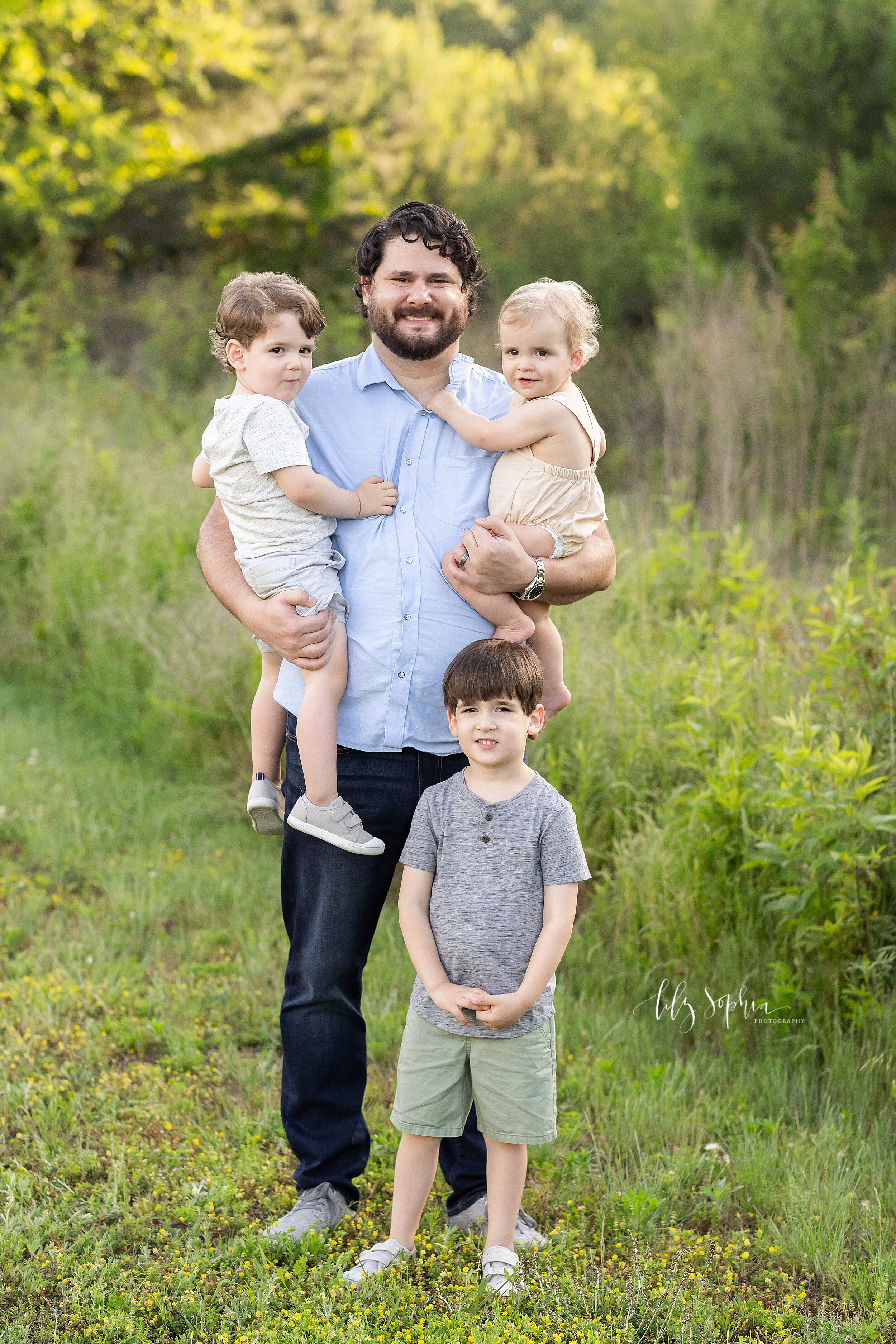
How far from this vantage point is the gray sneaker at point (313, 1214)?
2.72 m

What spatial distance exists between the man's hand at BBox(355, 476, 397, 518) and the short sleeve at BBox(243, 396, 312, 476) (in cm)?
14

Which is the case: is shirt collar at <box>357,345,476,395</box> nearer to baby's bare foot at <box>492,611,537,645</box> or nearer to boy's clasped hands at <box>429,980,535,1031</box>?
baby's bare foot at <box>492,611,537,645</box>

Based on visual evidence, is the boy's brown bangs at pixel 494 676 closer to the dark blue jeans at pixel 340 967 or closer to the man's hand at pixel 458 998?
the dark blue jeans at pixel 340 967

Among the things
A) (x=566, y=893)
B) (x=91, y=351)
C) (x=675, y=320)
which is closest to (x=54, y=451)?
(x=675, y=320)

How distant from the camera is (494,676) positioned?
2363mm

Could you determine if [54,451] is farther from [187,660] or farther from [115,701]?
[187,660]

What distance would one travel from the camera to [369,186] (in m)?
16.2

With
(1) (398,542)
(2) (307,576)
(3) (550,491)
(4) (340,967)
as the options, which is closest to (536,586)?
(3) (550,491)

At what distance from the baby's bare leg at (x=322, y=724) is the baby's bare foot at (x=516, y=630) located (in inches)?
14.3

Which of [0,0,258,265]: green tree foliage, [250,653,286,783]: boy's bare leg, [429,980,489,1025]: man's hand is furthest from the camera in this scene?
[0,0,258,265]: green tree foliage

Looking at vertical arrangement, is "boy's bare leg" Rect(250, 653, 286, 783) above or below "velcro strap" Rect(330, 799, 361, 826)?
above

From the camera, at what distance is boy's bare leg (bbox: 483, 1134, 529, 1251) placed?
2498mm

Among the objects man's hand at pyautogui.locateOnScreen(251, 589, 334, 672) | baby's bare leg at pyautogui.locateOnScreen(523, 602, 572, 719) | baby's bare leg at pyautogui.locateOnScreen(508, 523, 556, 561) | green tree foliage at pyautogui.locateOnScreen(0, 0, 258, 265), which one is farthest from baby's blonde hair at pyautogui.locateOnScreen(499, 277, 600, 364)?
green tree foliage at pyautogui.locateOnScreen(0, 0, 258, 265)

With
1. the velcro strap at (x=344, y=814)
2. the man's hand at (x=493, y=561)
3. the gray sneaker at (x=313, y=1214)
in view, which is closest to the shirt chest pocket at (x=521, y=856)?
the velcro strap at (x=344, y=814)
